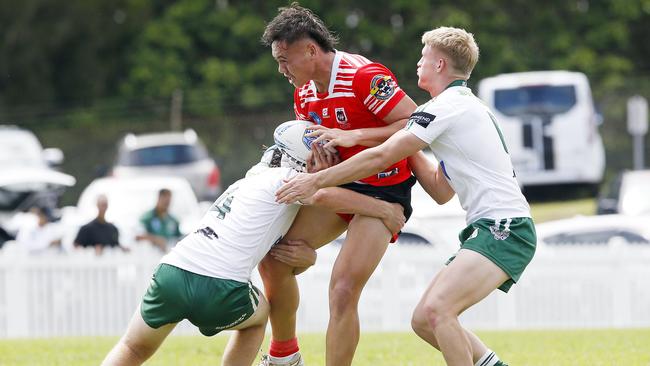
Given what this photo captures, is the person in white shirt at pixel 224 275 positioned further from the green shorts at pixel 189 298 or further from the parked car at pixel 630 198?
the parked car at pixel 630 198

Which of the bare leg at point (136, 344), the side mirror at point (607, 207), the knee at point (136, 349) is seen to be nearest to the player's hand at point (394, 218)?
the bare leg at point (136, 344)

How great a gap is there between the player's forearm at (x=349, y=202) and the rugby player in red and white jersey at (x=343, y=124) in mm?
70

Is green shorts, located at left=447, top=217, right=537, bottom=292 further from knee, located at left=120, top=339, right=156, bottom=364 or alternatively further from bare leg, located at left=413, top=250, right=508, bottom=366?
knee, located at left=120, top=339, right=156, bottom=364

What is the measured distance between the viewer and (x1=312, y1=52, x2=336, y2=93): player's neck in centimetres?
702

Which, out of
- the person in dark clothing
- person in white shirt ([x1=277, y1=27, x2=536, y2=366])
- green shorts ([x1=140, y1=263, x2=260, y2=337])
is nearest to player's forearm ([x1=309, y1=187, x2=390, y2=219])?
person in white shirt ([x1=277, y1=27, x2=536, y2=366])

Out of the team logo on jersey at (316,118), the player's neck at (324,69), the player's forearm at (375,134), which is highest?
the player's neck at (324,69)

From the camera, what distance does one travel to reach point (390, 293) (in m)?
14.5

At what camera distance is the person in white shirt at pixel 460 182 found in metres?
6.42

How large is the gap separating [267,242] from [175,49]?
2713cm

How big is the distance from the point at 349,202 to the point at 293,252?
1.32 ft

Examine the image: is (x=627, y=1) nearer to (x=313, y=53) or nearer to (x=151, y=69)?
(x=151, y=69)

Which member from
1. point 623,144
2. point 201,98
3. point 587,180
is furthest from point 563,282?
point 201,98

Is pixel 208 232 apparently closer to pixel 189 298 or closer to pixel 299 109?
pixel 189 298

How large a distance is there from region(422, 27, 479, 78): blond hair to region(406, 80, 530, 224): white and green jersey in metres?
0.15
